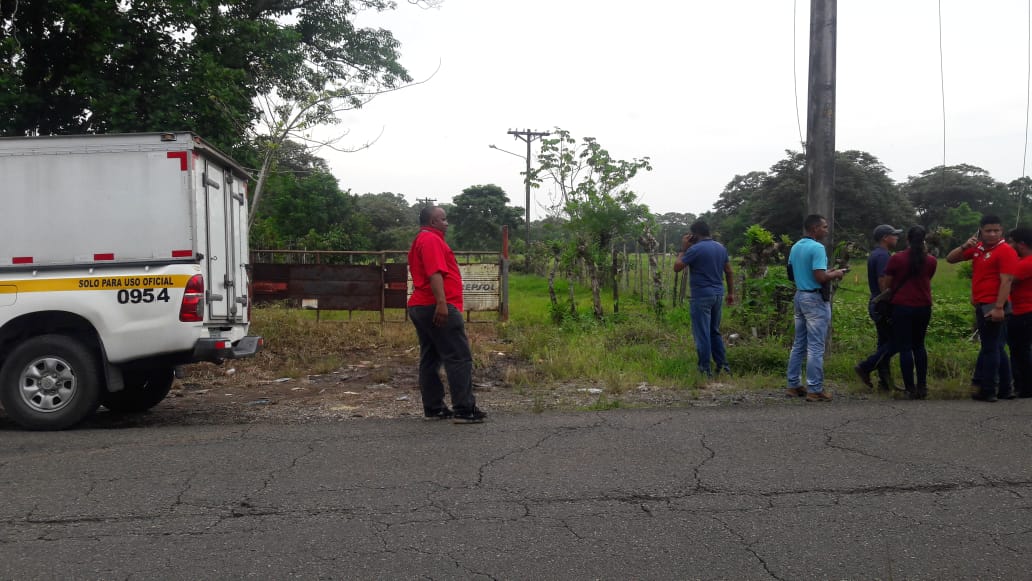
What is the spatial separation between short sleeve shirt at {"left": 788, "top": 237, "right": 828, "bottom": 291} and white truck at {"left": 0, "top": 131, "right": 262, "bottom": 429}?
5281mm

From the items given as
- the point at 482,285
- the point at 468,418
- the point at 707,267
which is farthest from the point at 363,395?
the point at 482,285

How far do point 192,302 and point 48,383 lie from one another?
1407 mm

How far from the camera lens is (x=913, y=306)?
729cm

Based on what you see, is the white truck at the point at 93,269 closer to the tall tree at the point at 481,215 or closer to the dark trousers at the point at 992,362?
the dark trousers at the point at 992,362

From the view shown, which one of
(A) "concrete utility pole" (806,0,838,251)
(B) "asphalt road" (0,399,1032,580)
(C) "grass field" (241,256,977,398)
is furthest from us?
(A) "concrete utility pole" (806,0,838,251)

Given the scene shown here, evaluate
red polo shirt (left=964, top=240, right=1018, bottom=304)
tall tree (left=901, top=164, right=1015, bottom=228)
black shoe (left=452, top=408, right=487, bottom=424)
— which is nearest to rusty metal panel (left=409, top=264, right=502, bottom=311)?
black shoe (left=452, top=408, right=487, bottom=424)

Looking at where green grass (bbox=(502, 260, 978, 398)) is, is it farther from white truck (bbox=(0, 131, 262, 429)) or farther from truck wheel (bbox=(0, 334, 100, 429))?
truck wheel (bbox=(0, 334, 100, 429))

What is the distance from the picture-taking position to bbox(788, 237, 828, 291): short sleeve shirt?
7234 mm

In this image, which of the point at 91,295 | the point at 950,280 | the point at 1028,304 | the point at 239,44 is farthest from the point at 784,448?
the point at 950,280

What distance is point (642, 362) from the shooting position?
969 centimetres

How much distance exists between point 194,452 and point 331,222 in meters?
33.2

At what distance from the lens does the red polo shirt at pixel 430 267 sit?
6.31 metres

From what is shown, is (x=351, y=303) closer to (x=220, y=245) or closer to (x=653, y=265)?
(x=653, y=265)

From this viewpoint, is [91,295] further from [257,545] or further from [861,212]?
[861,212]
